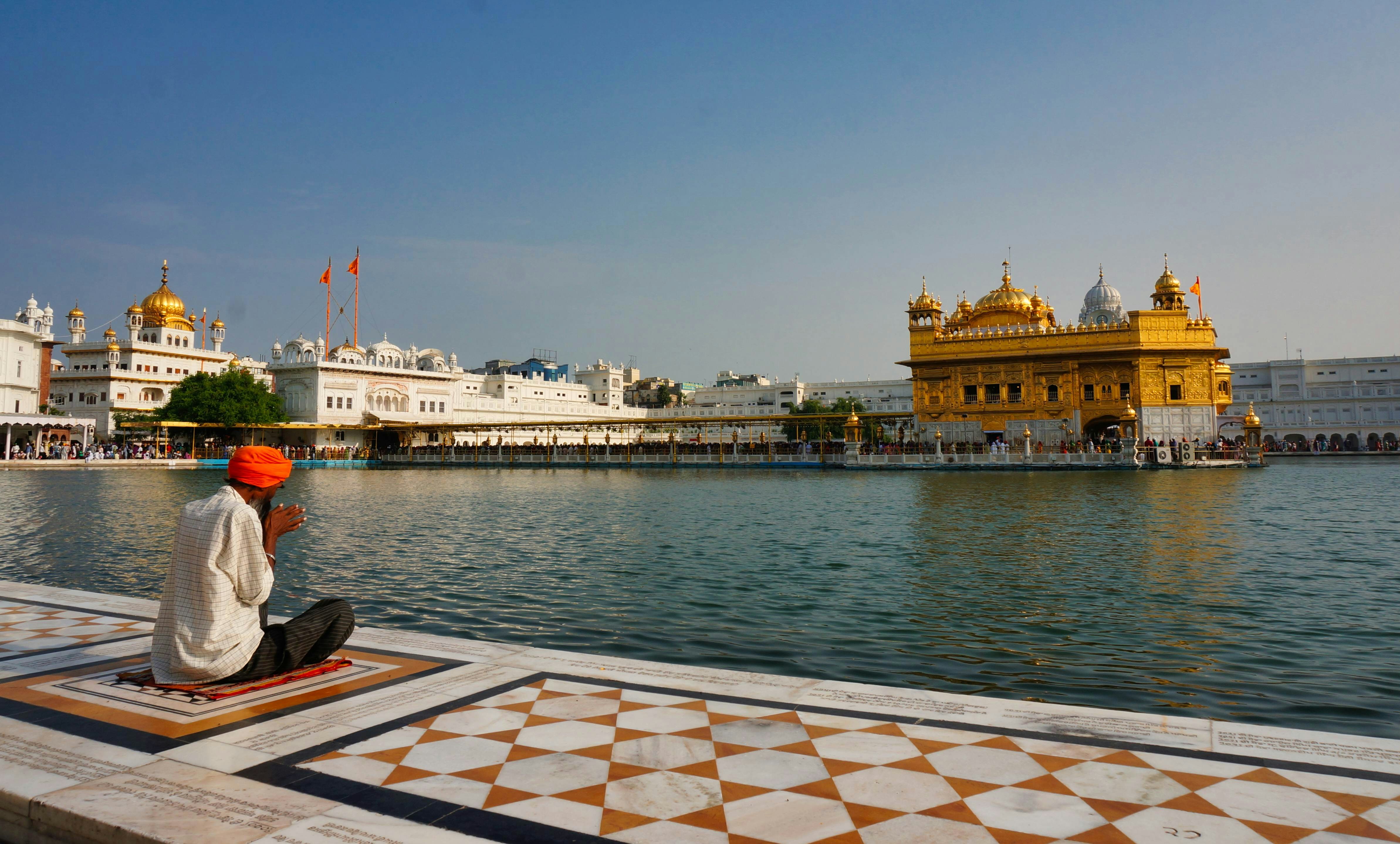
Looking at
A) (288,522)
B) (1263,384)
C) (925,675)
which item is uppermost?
(1263,384)

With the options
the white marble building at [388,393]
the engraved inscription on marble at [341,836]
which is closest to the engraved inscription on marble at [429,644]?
the engraved inscription on marble at [341,836]

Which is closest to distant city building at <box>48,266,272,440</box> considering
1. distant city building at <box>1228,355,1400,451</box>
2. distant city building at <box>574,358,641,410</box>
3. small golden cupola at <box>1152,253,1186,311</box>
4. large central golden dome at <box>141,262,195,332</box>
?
large central golden dome at <box>141,262,195,332</box>

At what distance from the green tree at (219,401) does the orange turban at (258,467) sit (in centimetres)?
5963

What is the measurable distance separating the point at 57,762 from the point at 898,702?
12.7 ft

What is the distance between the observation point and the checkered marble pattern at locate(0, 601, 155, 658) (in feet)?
19.0

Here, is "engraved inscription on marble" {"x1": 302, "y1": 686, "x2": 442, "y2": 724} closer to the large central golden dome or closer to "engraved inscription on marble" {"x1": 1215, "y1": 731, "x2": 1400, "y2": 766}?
"engraved inscription on marble" {"x1": 1215, "y1": 731, "x2": 1400, "y2": 766}

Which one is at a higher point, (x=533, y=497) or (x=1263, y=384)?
(x=1263, y=384)

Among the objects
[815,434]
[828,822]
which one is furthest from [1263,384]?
[828,822]

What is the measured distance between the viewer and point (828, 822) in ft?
9.81

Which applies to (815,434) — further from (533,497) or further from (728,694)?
(728,694)

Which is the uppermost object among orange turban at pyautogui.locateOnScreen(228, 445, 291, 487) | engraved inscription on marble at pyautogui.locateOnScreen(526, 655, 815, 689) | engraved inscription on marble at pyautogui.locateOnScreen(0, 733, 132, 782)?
orange turban at pyautogui.locateOnScreen(228, 445, 291, 487)

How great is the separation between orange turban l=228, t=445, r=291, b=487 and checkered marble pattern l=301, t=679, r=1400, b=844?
1.56 metres

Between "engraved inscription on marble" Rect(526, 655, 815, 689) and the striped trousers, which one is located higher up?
the striped trousers

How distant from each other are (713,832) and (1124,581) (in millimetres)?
8312
